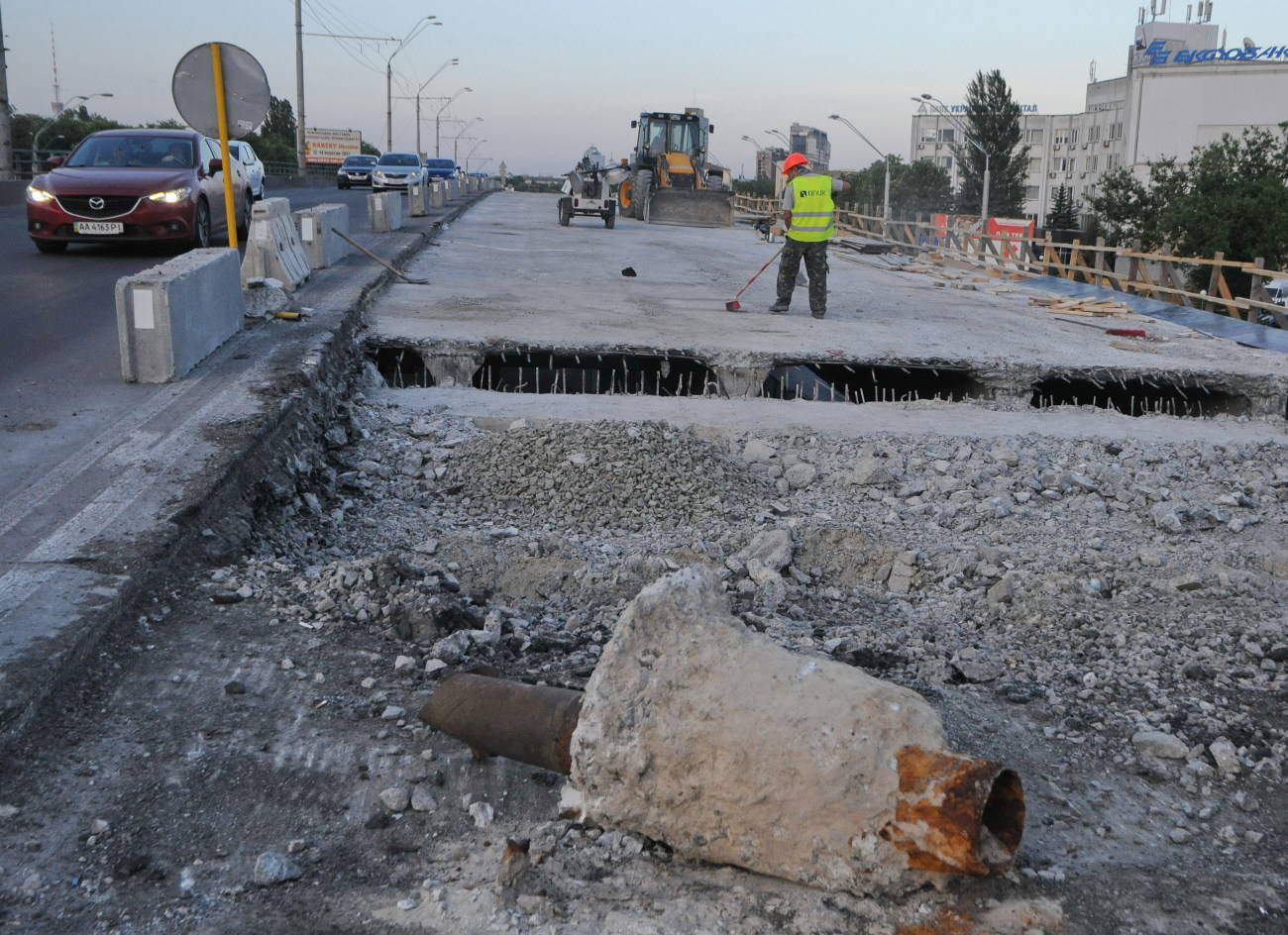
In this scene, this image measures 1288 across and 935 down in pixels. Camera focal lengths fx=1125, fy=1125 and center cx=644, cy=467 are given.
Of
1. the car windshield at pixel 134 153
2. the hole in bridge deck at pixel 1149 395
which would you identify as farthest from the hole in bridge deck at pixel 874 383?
the car windshield at pixel 134 153

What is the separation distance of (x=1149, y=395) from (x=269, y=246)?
8.88 meters

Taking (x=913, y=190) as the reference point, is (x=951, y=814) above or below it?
below

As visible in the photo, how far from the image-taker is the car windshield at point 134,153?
14812mm

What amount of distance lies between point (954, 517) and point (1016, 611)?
1850 millimetres

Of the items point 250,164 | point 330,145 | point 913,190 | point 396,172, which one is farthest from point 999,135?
point 250,164

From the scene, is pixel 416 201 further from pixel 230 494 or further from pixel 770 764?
pixel 770 764

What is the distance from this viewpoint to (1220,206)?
50656mm

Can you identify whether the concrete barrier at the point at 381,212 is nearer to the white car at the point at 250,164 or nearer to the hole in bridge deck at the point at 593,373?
the white car at the point at 250,164

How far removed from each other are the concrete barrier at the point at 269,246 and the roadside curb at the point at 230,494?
36cm

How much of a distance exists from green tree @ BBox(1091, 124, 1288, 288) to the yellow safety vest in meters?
41.2

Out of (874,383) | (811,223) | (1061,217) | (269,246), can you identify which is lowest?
(874,383)

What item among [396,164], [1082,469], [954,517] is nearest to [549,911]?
[954,517]

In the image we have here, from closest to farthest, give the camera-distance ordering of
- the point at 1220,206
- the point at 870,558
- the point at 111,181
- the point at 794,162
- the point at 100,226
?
1. the point at 870,558
2. the point at 794,162
3. the point at 100,226
4. the point at 111,181
5. the point at 1220,206

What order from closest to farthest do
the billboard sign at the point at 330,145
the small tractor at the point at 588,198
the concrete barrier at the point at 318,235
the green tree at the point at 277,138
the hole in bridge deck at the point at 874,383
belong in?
the hole in bridge deck at the point at 874,383, the concrete barrier at the point at 318,235, the small tractor at the point at 588,198, the green tree at the point at 277,138, the billboard sign at the point at 330,145
